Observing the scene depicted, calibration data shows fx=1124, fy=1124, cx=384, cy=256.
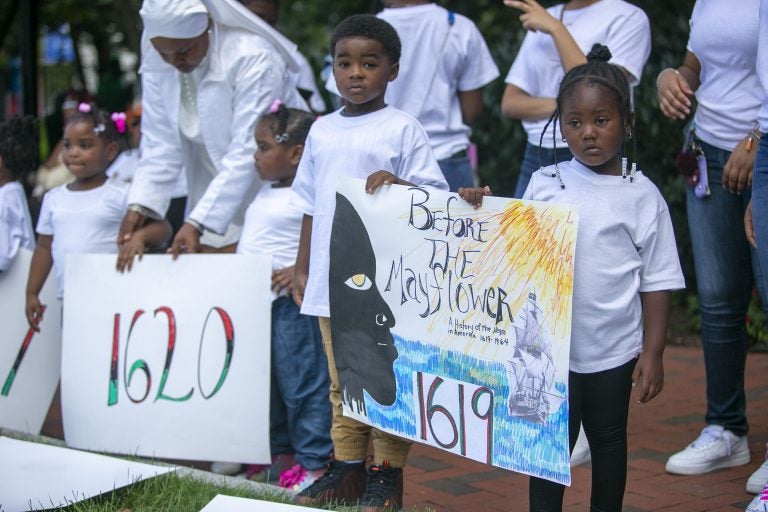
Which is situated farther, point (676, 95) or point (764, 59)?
point (676, 95)

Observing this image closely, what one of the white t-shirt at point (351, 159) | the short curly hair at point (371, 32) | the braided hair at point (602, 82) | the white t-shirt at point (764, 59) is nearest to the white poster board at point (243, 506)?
the white t-shirt at point (351, 159)

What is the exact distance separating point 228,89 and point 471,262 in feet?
6.00

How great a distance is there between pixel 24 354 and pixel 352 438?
6.57 feet

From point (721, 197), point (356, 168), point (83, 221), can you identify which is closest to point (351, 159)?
point (356, 168)

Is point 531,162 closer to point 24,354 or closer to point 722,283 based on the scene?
point 722,283

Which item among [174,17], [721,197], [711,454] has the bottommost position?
[711,454]

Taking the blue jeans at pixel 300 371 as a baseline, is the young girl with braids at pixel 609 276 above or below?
above

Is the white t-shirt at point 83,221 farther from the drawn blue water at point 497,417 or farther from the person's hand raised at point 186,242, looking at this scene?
the drawn blue water at point 497,417

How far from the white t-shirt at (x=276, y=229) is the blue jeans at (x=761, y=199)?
176 cm

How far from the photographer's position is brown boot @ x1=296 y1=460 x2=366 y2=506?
3.83 m

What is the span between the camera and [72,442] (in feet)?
15.7

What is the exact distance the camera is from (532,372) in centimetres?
316

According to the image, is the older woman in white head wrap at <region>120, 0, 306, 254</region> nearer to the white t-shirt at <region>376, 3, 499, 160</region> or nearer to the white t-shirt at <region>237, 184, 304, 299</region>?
the white t-shirt at <region>237, 184, 304, 299</region>

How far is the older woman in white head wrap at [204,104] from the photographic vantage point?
462 cm
